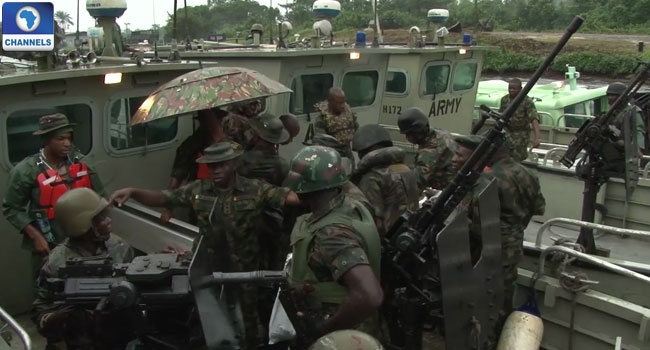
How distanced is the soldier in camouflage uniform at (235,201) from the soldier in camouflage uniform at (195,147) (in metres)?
1.50

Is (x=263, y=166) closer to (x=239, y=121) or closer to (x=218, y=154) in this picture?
(x=239, y=121)

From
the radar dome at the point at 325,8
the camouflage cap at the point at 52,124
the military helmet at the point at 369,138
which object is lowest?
the military helmet at the point at 369,138

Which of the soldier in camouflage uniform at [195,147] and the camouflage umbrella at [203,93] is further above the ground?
the camouflage umbrella at [203,93]

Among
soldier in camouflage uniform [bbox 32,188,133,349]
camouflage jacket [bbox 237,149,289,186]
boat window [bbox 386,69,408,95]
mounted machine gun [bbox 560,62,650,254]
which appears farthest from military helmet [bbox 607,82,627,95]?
soldier in camouflage uniform [bbox 32,188,133,349]

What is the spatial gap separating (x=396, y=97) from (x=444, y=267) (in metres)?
6.60

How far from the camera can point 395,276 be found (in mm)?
3639

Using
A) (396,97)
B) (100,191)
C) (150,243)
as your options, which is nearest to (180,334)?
(150,243)

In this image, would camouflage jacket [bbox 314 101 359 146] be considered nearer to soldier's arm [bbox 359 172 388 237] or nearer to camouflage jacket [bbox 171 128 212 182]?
camouflage jacket [bbox 171 128 212 182]

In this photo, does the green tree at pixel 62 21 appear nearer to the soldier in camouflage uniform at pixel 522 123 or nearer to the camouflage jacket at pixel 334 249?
the camouflage jacket at pixel 334 249

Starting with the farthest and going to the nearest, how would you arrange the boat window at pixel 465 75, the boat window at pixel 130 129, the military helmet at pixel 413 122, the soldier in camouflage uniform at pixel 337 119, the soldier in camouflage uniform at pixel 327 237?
the boat window at pixel 465 75 → the soldier in camouflage uniform at pixel 337 119 → the boat window at pixel 130 129 → the military helmet at pixel 413 122 → the soldier in camouflage uniform at pixel 327 237

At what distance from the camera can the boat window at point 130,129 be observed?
5.40 meters

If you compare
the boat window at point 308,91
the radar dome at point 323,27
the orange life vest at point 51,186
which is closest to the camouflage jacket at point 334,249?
the orange life vest at point 51,186

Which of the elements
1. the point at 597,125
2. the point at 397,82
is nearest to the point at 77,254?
the point at 597,125

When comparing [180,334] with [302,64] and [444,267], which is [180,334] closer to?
[444,267]
